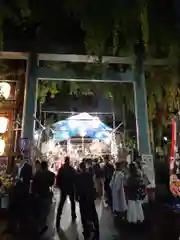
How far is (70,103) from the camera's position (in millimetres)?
12961

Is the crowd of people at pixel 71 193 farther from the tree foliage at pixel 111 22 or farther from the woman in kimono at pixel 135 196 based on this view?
the tree foliage at pixel 111 22

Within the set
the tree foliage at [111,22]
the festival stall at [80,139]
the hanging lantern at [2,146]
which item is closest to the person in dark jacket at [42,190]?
the tree foliage at [111,22]

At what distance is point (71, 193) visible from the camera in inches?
293

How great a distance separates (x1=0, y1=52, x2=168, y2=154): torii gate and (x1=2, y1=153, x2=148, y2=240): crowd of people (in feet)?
2.38

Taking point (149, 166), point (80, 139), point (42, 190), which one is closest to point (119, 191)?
point (149, 166)

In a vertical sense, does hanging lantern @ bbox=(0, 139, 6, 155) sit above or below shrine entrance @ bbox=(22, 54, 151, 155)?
below

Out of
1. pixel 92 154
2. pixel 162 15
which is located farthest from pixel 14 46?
pixel 92 154

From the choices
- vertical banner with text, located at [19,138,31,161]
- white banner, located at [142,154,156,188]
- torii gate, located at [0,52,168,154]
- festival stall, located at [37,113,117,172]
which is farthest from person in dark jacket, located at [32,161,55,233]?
festival stall, located at [37,113,117,172]

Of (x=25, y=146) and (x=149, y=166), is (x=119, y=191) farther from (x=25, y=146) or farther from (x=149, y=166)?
(x=25, y=146)

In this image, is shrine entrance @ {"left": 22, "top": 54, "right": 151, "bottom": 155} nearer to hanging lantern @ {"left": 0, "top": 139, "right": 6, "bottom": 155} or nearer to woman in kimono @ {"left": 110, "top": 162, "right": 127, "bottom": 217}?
woman in kimono @ {"left": 110, "top": 162, "right": 127, "bottom": 217}

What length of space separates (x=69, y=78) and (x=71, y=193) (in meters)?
2.70

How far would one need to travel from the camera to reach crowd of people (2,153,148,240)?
6.26m

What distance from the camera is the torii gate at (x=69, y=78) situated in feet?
22.8

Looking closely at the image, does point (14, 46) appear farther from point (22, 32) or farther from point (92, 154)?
point (92, 154)
